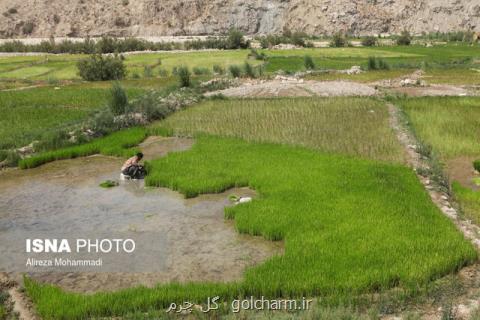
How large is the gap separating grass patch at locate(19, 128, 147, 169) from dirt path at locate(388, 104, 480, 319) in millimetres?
9383

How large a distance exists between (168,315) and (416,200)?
22.2 ft

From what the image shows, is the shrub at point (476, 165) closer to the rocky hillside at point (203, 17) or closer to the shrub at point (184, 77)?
the shrub at point (184, 77)

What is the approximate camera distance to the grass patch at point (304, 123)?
17438 mm

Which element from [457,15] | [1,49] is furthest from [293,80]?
[457,15]

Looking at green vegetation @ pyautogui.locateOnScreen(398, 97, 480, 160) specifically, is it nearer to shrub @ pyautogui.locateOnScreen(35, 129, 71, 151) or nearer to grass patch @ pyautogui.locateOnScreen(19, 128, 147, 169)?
grass patch @ pyautogui.locateOnScreen(19, 128, 147, 169)

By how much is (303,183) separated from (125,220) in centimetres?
456

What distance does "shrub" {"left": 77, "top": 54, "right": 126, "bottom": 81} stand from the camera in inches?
1561

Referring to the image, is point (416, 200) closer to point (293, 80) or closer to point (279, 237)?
Answer: point (279, 237)

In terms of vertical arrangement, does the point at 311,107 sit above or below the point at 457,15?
below

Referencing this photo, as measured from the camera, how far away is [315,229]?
32.8 feet

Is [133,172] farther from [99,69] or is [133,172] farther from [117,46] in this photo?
[117,46]

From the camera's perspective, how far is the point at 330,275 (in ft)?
26.7

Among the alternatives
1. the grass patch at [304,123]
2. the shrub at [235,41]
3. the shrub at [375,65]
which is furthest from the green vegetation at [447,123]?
the shrub at [235,41]

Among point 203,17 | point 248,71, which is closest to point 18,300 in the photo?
point 248,71
